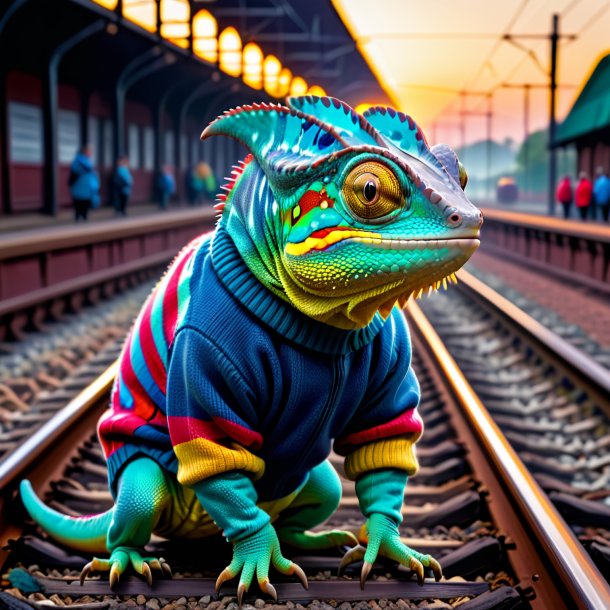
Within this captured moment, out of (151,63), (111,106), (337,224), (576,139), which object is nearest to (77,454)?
(337,224)

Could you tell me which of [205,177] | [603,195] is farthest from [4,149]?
[603,195]

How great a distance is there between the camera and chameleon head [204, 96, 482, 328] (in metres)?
1.92

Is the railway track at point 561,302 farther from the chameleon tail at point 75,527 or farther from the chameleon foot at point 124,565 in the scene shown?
the chameleon foot at point 124,565

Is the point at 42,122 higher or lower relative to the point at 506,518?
higher

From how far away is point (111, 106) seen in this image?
25.8 m

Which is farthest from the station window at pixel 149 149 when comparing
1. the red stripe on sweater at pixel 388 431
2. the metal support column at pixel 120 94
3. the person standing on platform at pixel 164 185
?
the red stripe on sweater at pixel 388 431

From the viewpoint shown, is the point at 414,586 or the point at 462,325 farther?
the point at 462,325

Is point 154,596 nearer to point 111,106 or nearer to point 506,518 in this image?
point 506,518

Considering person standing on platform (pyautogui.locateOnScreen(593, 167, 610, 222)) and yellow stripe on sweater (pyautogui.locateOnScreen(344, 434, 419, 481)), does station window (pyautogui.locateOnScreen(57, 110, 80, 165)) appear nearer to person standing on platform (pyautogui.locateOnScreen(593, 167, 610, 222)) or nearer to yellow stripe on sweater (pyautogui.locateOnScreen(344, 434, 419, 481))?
person standing on platform (pyautogui.locateOnScreen(593, 167, 610, 222))

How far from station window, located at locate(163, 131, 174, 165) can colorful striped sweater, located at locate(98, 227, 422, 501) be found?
32221mm

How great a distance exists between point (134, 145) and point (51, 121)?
9.42 m

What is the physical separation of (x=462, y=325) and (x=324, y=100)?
8408 mm

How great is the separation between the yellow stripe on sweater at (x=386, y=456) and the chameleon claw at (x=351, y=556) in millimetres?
197

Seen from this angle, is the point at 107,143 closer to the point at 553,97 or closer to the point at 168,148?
the point at 168,148
